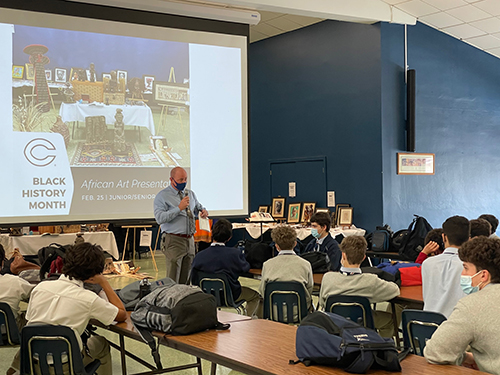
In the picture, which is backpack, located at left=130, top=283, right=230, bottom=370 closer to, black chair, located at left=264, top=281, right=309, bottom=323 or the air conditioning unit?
black chair, located at left=264, top=281, right=309, bottom=323

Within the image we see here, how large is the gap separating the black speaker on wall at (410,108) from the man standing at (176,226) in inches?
199

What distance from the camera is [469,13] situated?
29.6 feet

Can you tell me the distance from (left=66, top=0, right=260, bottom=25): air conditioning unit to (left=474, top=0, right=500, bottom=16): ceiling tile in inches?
155

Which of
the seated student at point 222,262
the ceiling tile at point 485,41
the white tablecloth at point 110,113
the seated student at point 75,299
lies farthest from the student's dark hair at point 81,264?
the ceiling tile at point 485,41

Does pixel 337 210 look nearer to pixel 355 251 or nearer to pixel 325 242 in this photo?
pixel 325 242

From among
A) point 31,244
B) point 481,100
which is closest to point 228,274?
point 31,244

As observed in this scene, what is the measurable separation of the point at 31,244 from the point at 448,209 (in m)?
7.02

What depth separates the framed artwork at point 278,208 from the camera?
10.8 m

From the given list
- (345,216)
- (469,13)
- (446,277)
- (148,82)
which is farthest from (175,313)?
(469,13)

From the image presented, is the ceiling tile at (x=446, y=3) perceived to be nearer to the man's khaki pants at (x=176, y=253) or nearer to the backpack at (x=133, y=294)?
the man's khaki pants at (x=176, y=253)

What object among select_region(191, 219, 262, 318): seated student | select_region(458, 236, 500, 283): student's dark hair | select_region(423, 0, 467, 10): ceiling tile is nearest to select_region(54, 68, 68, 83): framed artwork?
select_region(191, 219, 262, 318): seated student

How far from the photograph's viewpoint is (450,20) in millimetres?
9430

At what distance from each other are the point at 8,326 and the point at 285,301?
1.81 metres

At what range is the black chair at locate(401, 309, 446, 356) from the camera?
2747 mm
